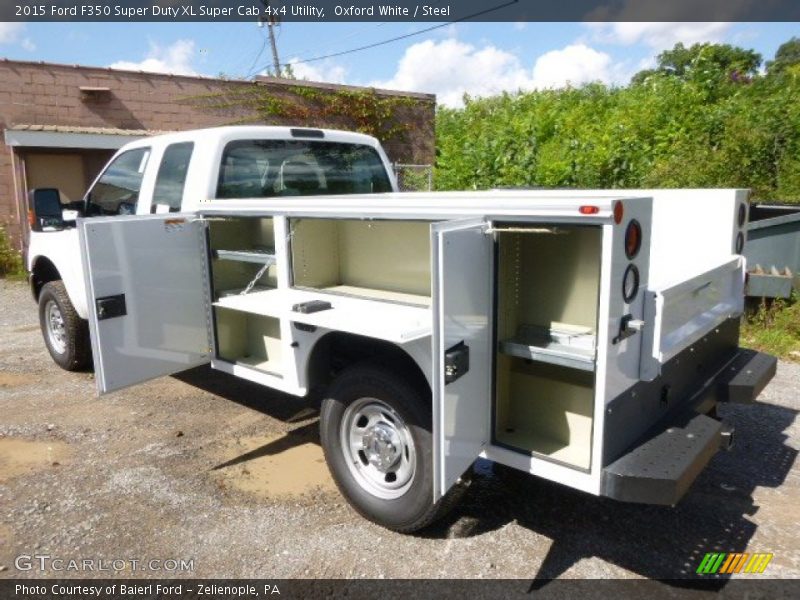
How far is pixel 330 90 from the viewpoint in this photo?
575 inches

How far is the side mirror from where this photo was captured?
529 centimetres

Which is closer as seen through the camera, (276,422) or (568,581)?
(568,581)

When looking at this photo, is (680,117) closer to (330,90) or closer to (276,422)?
(330,90)

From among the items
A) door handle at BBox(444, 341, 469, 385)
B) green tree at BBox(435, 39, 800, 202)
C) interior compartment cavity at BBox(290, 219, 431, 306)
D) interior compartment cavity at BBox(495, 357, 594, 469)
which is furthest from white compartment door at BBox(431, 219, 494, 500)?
green tree at BBox(435, 39, 800, 202)

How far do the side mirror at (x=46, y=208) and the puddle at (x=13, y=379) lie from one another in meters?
1.46

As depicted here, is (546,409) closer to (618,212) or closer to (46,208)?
(618,212)

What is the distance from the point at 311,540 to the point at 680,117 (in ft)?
41.4

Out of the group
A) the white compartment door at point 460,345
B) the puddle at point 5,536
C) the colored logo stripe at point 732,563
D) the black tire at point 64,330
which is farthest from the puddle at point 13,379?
the colored logo stripe at point 732,563

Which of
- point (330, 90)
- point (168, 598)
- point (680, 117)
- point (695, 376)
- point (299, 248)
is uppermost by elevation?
point (330, 90)

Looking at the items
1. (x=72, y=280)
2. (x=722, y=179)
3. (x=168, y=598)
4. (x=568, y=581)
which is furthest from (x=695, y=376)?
(x=722, y=179)

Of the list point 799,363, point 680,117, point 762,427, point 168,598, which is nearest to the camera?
point 168,598

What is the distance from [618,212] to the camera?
231 centimetres

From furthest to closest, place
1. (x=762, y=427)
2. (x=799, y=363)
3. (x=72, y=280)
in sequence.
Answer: (x=799, y=363)
(x=72, y=280)
(x=762, y=427)

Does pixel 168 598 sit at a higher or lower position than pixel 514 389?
lower
